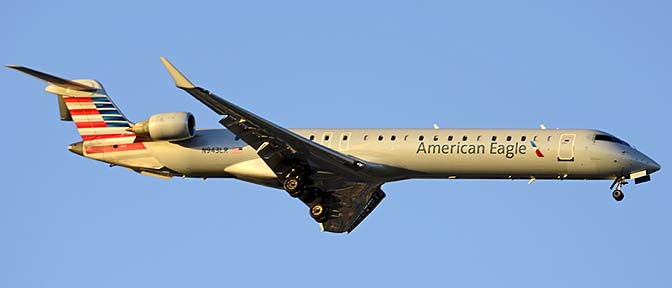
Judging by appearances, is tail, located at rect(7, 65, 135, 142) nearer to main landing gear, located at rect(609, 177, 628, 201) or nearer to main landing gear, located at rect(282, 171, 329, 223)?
main landing gear, located at rect(282, 171, 329, 223)

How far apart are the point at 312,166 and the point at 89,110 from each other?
6.73 meters

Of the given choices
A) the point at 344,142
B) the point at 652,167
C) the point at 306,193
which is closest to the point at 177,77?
the point at 344,142

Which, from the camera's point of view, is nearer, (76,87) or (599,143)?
(599,143)

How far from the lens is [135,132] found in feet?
121

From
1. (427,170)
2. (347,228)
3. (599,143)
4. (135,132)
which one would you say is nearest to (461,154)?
(427,170)

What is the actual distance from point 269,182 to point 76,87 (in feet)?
20.2

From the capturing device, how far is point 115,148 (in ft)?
123

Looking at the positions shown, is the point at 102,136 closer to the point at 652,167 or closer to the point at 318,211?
the point at 318,211

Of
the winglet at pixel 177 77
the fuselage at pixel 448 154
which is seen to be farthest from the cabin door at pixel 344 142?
the winglet at pixel 177 77

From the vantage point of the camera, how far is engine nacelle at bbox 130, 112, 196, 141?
36375mm

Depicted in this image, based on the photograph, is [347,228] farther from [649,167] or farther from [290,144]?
[649,167]

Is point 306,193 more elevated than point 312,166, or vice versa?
point 312,166

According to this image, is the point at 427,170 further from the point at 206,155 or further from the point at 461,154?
the point at 206,155

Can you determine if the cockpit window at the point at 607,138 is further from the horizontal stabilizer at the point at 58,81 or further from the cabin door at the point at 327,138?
the horizontal stabilizer at the point at 58,81
